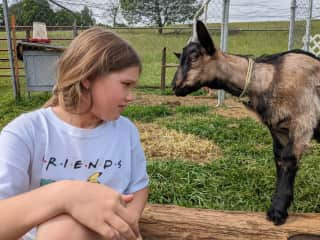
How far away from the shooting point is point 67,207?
3.46 feet

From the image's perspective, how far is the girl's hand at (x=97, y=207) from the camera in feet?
3.40

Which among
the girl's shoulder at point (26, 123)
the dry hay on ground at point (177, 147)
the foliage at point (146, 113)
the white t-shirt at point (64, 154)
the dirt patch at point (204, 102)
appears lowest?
the dirt patch at point (204, 102)

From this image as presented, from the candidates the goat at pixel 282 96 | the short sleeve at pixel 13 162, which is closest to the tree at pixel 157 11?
the goat at pixel 282 96

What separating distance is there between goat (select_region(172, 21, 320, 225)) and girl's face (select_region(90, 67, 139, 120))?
4.58 feet

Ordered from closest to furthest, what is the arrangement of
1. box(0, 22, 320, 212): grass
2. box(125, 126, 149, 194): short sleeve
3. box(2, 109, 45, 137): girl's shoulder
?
box(2, 109, 45, 137): girl's shoulder → box(125, 126, 149, 194): short sleeve → box(0, 22, 320, 212): grass

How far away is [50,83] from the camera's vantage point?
832 cm

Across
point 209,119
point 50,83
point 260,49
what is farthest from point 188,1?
point 209,119

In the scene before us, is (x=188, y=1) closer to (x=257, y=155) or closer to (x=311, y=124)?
(x=257, y=155)

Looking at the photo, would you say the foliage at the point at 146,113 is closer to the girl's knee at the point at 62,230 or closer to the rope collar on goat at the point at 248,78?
the rope collar on goat at the point at 248,78

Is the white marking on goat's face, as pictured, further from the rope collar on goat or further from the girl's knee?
the girl's knee

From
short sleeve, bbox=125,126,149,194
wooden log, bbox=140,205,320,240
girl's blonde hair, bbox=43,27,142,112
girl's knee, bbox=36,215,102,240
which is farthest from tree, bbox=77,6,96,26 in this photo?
girl's knee, bbox=36,215,102,240

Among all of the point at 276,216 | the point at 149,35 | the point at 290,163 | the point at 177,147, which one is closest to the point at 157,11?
the point at 149,35

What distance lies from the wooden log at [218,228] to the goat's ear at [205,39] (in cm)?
137

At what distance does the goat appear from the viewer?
2.72 meters
